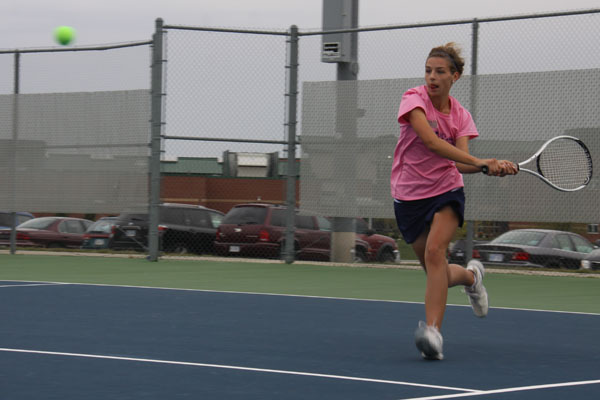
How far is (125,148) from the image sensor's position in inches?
542

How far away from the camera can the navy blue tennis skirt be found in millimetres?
6036

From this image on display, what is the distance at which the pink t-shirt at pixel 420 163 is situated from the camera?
604 centimetres

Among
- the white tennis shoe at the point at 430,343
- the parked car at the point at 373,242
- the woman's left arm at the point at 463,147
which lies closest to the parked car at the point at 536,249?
the parked car at the point at 373,242

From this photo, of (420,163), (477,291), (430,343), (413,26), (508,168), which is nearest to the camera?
(430,343)

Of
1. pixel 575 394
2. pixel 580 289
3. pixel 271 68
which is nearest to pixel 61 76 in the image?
pixel 271 68

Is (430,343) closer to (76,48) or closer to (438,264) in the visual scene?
(438,264)

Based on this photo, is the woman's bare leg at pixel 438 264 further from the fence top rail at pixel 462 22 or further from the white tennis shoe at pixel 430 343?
the fence top rail at pixel 462 22

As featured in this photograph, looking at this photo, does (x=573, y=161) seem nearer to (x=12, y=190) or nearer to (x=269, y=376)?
(x=269, y=376)

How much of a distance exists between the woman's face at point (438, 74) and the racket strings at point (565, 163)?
1312 millimetres

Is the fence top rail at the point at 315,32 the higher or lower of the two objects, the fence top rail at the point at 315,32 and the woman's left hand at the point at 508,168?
the higher

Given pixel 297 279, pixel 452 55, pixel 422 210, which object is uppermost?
pixel 452 55

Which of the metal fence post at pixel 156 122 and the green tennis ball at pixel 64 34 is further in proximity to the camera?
the green tennis ball at pixel 64 34

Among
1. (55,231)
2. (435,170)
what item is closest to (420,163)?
(435,170)

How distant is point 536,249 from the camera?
1384 centimetres
